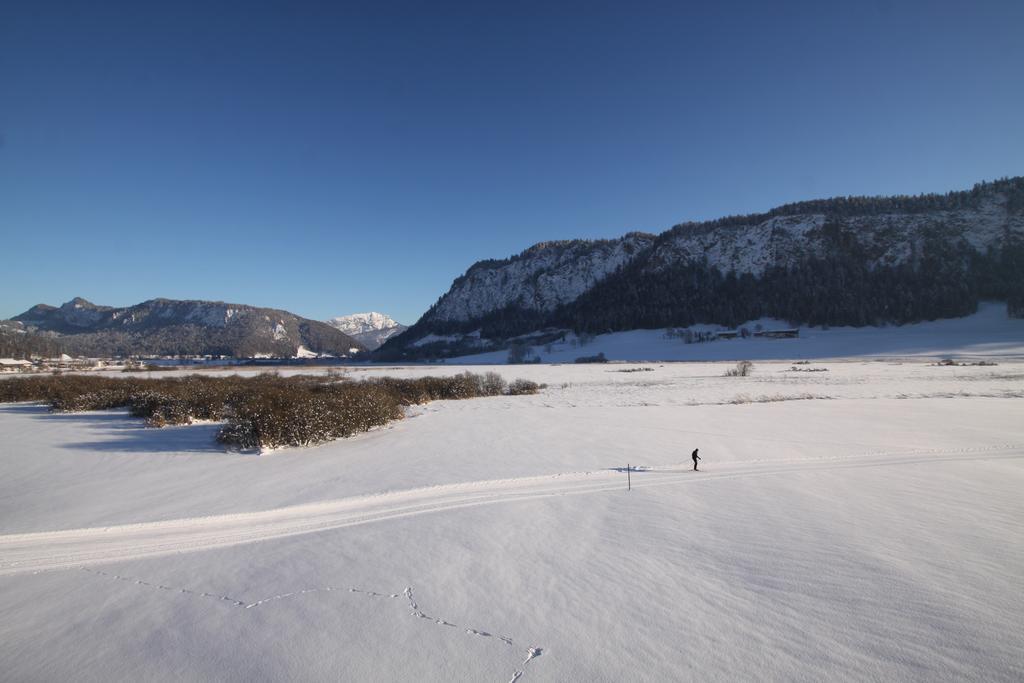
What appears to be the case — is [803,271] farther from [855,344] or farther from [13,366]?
[13,366]

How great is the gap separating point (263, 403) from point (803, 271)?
136095mm

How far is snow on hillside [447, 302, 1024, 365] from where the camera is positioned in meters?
64.1

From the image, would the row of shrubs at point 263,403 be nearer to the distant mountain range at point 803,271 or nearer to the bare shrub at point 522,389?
the bare shrub at point 522,389

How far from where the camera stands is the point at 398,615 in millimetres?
4094

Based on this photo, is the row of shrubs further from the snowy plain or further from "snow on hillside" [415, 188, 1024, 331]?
"snow on hillside" [415, 188, 1024, 331]

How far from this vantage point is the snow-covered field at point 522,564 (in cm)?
347

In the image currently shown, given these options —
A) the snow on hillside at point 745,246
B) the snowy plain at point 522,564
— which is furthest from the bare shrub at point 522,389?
the snow on hillside at point 745,246

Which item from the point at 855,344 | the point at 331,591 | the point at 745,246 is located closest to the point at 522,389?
A: the point at 331,591

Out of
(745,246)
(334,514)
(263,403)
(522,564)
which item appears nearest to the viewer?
(522,564)

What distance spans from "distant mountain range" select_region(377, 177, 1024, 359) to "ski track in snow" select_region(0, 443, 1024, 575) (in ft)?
361

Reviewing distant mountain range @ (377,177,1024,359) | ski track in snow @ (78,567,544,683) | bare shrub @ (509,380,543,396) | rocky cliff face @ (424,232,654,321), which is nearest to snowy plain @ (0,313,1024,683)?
ski track in snow @ (78,567,544,683)

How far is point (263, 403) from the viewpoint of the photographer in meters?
13.3

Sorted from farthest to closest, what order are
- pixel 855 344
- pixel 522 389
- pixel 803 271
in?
pixel 803 271, pixel 855 344, pixel 522 389

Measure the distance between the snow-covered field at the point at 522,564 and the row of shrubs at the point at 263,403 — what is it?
135 centimetres
